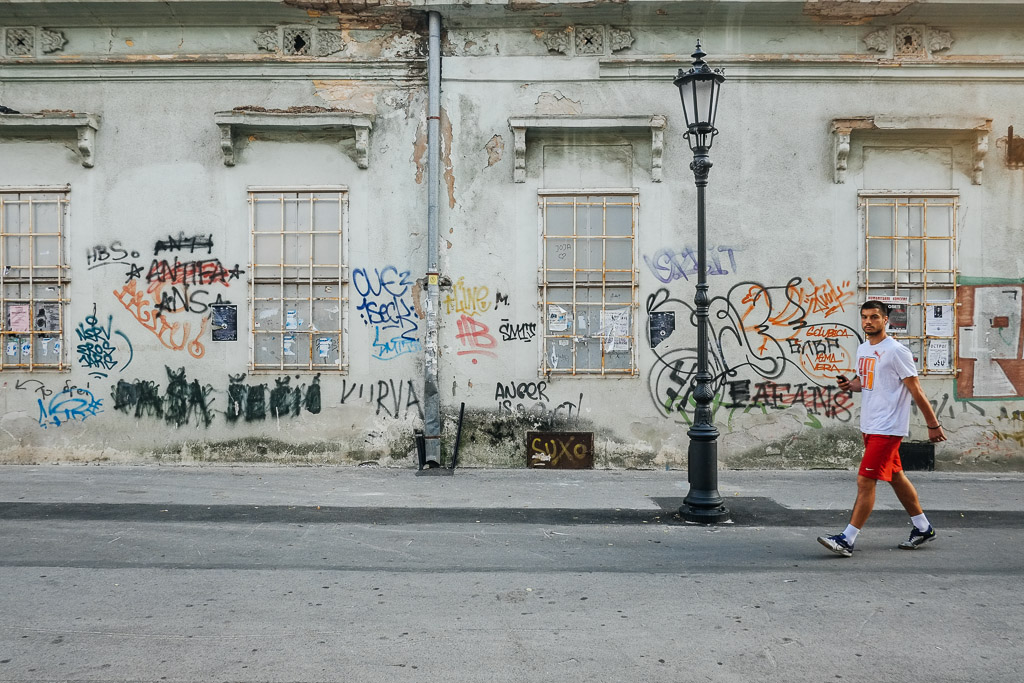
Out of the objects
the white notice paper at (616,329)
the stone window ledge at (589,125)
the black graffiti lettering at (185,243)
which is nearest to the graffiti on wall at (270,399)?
the black graffiti lettering at (185,243)

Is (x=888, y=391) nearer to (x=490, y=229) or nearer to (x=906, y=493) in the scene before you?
(x=906, y=493)

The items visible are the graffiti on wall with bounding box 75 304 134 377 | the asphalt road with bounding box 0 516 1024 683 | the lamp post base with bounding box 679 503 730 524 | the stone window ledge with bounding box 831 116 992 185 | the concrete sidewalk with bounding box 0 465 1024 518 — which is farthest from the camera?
the graffiti on wall with bounding box 75 304 134 377

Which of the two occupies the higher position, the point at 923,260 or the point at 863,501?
the point at 923,260

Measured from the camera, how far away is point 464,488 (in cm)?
893

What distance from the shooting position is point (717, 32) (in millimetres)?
10172

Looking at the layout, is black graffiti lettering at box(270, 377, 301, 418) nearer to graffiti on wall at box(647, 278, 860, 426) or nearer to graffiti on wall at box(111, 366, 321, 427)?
graffiti on wall at box(111, 366, 321, 427)

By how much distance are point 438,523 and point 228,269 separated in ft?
15.8

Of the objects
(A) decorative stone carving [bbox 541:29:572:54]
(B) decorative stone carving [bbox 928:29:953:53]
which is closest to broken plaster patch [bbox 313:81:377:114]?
(A) decorative stone carving [bbox 541:29:572:54]

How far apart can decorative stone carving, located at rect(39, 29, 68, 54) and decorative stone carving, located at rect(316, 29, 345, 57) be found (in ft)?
10.4

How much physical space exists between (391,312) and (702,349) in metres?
4.23

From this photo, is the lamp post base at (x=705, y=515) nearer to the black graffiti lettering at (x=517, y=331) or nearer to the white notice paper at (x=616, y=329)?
the white notice paper at (x=616, y=329)

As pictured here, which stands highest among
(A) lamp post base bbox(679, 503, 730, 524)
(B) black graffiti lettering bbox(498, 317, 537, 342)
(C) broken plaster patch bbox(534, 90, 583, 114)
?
(C) broken plaster patch bbox(534, 90, 583, 114)

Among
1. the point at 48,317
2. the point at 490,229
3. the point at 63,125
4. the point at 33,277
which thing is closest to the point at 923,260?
the point at 490,229

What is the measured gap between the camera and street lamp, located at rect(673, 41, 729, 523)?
7.32 metres
